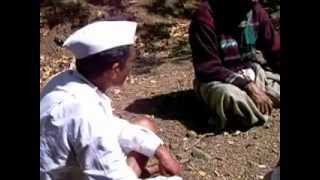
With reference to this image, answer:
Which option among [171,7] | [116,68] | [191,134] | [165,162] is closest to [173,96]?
[191,134]

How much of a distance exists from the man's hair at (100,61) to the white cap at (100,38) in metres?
0.03

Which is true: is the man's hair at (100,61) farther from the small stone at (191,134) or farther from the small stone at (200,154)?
the small stone at (191,134)

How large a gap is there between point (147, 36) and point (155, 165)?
312 centimetres

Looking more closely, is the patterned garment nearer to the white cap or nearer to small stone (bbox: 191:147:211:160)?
small stone (bbox: 191:147:211:160)

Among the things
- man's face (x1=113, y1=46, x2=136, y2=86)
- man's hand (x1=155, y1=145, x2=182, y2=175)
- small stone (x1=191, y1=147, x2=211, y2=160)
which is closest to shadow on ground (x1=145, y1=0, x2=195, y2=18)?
small stone (x1=191, y1=147, x2=211, y2=160)

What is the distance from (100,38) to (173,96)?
2.45 m

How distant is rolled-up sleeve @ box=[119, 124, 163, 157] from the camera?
3.49 m

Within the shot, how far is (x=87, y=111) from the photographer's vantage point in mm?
2928

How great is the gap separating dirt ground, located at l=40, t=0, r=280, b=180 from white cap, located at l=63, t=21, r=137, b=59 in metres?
1.45

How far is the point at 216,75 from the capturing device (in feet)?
15.6

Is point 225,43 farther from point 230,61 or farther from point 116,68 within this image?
point 116,68
